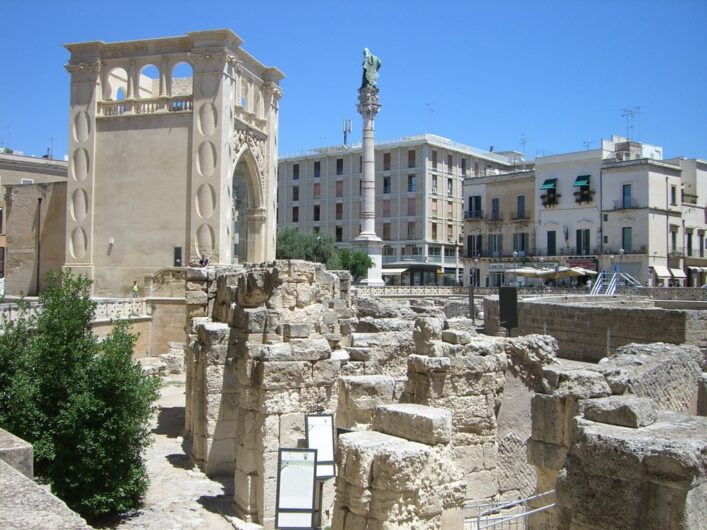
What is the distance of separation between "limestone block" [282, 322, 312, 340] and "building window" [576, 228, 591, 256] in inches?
1531

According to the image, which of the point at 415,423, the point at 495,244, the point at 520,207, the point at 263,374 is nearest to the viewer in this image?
the point at 415,423

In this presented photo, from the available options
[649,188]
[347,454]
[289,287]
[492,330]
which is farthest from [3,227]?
[649,188]

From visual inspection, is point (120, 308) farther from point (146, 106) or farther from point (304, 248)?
point (304, 248)

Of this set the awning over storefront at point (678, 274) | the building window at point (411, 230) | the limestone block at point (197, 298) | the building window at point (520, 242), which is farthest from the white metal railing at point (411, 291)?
the limestone block at point (197, 298)

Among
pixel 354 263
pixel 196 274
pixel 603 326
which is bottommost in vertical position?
pixel 603 326

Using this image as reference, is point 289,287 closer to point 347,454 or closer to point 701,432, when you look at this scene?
point 347,454

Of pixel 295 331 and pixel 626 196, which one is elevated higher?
pixel 626 196

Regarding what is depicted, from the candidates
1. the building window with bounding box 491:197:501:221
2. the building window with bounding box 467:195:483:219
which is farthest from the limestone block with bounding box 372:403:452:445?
the building window with bounding box 467:195:483:219

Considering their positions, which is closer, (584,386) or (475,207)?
(584,386)

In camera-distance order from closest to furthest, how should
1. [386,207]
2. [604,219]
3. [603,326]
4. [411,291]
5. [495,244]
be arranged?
[603,326] < [411,291] < [604,219] < [495,244] < [386,207]

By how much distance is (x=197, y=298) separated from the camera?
13445mm

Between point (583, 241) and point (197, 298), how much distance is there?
35.6 meters

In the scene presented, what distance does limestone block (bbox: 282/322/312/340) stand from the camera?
7.92 metres

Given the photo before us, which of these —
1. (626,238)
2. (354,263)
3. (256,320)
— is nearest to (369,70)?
(354,263)
